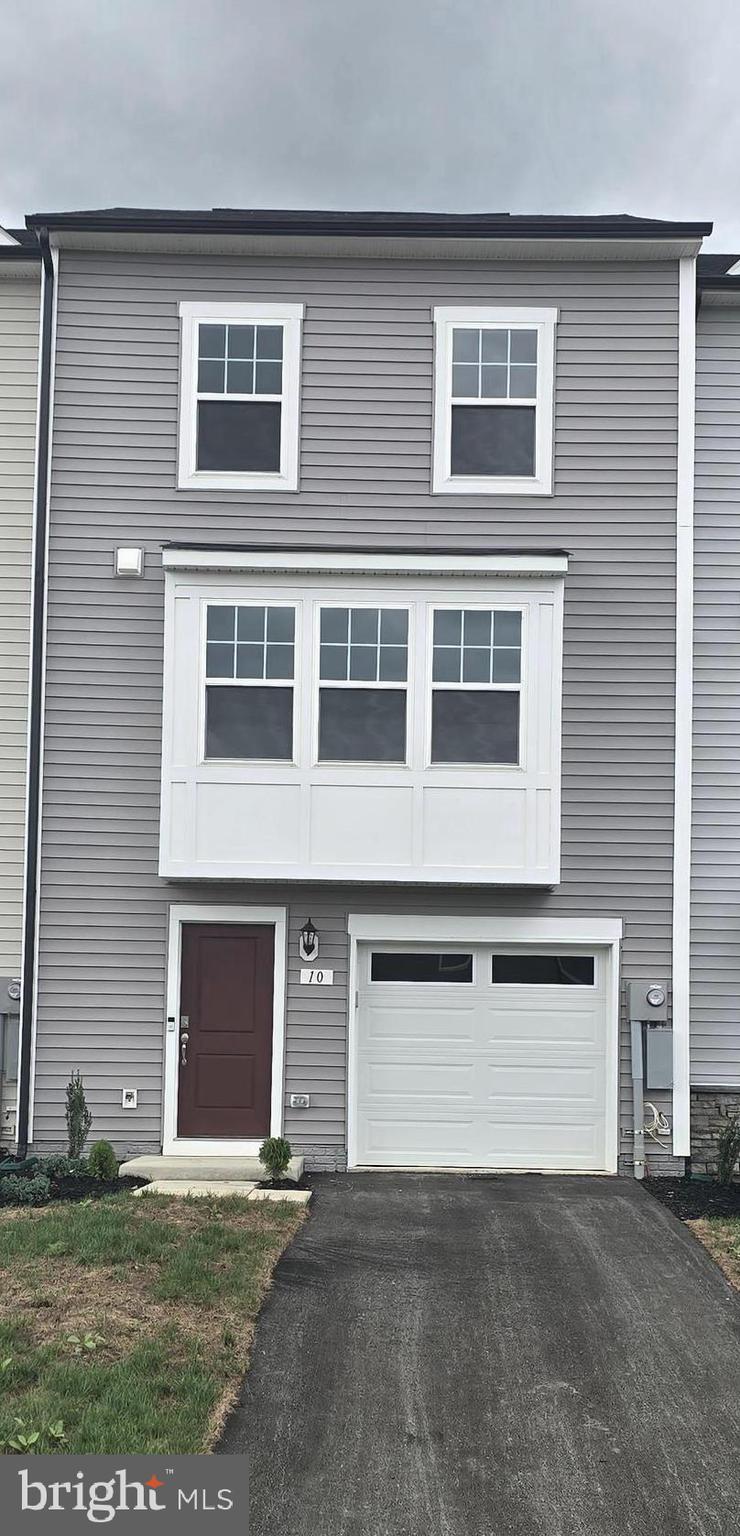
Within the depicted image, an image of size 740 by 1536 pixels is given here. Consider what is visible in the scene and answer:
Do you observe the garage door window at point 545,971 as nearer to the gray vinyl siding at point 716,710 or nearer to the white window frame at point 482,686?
the gray vinyl siding at point 716,710

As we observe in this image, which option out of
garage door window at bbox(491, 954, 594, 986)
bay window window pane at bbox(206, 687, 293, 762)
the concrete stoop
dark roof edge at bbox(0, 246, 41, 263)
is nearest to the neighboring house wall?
dark roof edge at bbox(0, 246, 41, 263)

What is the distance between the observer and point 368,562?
9.95 m

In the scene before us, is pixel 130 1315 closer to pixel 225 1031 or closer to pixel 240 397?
pixel 225 1031

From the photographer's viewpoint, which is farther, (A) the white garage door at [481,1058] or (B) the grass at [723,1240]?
(A) the white garage door at [481,1058]

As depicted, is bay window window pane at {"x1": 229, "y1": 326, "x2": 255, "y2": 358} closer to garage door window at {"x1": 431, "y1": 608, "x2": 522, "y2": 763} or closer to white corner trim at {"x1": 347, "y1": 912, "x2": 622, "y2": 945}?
garage door window at {"x1": 431, "y1": 608, "x2": 522, "y2": 763}

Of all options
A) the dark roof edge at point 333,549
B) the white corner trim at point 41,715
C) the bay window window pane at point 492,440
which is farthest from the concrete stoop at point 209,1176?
the bay window window pane at point 492,440

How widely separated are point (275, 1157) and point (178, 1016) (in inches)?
58.6

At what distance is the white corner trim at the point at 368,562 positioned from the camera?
32.5ft

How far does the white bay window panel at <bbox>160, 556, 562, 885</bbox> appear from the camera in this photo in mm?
9859

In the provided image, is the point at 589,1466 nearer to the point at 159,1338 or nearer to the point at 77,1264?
the point at 159,1338

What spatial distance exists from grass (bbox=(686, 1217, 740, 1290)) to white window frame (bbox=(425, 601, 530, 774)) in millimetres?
3620

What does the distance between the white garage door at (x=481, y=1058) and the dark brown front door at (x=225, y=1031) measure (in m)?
0.80

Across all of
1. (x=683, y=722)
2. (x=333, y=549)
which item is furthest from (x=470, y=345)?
(x=683, y=722)

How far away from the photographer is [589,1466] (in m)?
4.94
